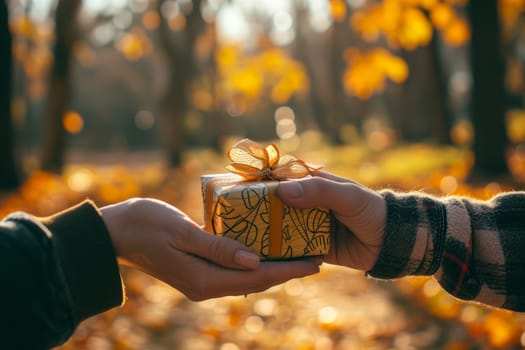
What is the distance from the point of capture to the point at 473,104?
7637 mm

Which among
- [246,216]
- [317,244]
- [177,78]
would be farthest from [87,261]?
[177,78]

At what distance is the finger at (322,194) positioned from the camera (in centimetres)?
175

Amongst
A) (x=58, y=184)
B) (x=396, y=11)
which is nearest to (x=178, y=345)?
(x=396, y=11)

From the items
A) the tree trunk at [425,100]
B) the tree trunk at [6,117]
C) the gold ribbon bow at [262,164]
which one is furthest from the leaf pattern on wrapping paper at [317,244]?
the tree trunk at [425,100]

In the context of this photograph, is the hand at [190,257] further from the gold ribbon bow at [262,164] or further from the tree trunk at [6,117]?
the tree trunk at [6,117]

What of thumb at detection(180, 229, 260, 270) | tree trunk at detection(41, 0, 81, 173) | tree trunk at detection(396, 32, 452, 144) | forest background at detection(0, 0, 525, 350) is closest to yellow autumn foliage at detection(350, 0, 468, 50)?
forest background at detection(0, 0, 525, 350)

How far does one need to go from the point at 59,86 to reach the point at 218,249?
9.41 m

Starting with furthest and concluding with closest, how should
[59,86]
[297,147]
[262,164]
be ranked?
1. [297,147]
2. [59,86]
3. [262,164]

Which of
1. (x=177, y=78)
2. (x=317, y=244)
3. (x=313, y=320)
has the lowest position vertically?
(x=313, y=320)

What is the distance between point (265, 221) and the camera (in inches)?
70.8

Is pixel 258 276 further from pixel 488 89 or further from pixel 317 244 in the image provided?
pixel 488 89

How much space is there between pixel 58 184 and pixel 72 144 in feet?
61.3

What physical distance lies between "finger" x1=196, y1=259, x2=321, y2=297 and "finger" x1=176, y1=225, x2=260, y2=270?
0.03 meters

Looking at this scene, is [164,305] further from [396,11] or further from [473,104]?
[473,104]
